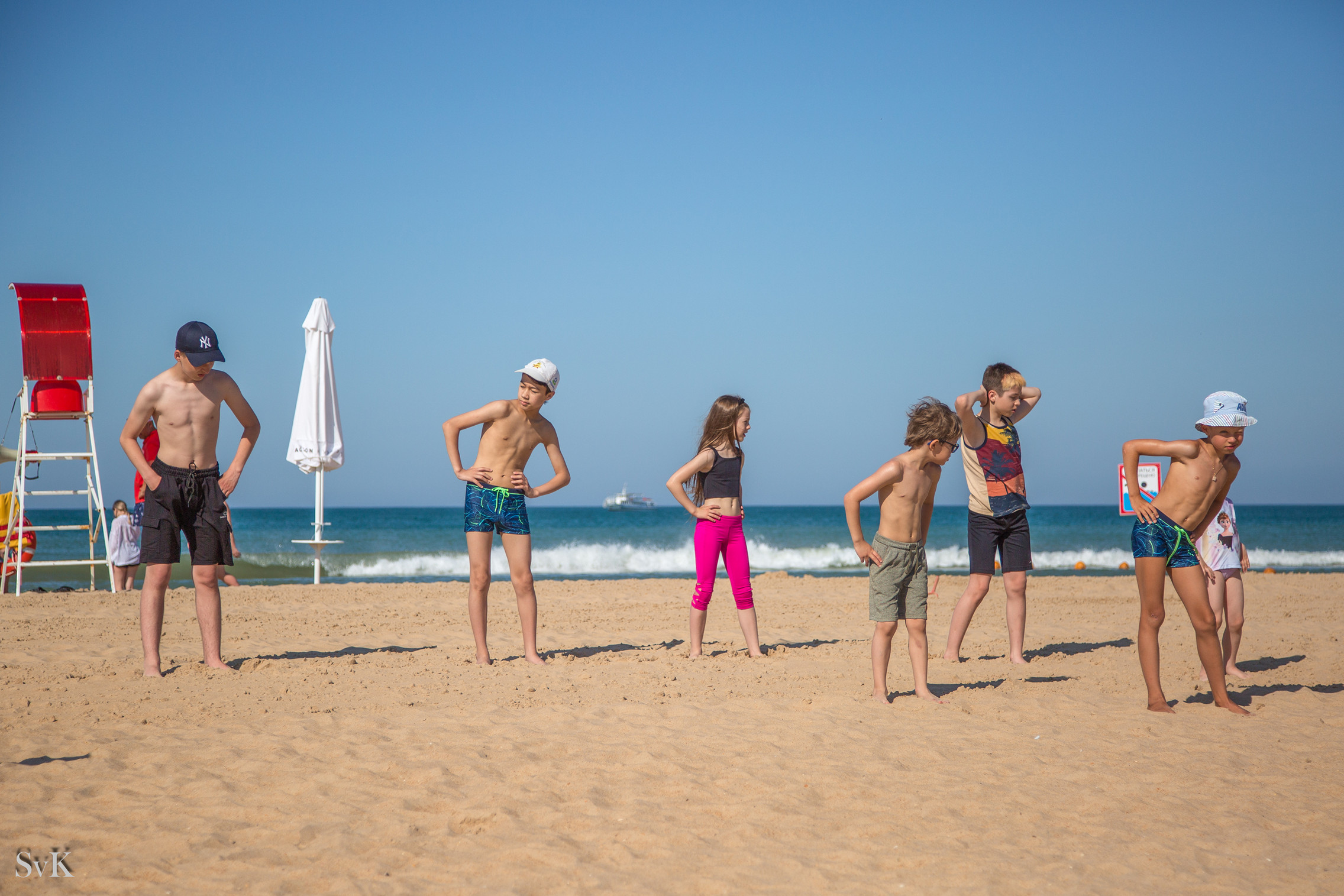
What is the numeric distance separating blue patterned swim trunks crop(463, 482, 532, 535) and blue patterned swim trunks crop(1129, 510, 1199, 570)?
12.2 feet

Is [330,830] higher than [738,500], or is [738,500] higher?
[738,500]

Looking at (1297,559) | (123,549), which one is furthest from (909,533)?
(1297,559)

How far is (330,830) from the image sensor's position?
119 inches

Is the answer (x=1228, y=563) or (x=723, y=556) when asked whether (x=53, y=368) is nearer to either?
(x=723, y=556)

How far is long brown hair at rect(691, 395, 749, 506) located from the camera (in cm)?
623

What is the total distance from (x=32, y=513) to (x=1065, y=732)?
75.6 m

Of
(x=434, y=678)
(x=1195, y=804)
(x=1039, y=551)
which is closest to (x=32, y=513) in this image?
(x=1039, y=551)

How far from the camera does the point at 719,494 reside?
6176 mm

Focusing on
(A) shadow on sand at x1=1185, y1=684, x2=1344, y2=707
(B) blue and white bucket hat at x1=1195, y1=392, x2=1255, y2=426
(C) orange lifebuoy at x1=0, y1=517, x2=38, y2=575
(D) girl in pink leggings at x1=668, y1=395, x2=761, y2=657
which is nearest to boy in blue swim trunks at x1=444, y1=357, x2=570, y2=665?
(D) girl in pink leggings at x1=668, y1=395, x2=761, y2=657

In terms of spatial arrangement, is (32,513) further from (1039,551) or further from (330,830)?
(330,830)

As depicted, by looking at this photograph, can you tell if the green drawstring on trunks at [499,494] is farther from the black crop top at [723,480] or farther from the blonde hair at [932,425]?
the blonde hair at [932,425]

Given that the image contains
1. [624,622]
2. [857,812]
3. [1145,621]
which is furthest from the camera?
[624,622]

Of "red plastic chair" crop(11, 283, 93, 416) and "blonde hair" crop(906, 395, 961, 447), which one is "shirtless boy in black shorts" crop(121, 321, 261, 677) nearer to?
"blonde hair" crop(906, 395, 961, 447)

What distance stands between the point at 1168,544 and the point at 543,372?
3890 millimetres
